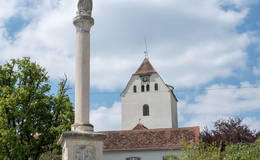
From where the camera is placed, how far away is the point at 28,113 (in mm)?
23438

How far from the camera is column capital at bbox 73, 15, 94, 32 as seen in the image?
1283 cm

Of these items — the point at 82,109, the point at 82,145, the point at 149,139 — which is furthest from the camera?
the point at 149,139

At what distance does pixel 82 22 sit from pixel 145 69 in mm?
36354

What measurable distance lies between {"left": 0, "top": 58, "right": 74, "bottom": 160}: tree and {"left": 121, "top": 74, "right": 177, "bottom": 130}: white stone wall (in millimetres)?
23001

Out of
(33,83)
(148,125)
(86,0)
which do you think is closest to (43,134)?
(33,83)

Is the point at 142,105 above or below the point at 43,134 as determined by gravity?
above

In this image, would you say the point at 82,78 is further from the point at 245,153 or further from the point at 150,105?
the point at 150,105

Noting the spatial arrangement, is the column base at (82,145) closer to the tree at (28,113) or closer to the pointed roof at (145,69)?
the tree at (28,113)

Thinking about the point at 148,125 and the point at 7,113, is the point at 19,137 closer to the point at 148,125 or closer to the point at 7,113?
the point at 7,113

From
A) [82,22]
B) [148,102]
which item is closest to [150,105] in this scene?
[148,102]

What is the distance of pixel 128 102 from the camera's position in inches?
1913

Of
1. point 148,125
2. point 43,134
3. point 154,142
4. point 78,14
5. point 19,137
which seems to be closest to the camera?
point 78,14

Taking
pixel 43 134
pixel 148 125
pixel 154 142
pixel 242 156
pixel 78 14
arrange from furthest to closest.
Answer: pixel 148 125, pixel 154 142, pixel 43 134, pixel 242 156, pixel 78 14

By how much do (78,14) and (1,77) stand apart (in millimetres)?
13098
